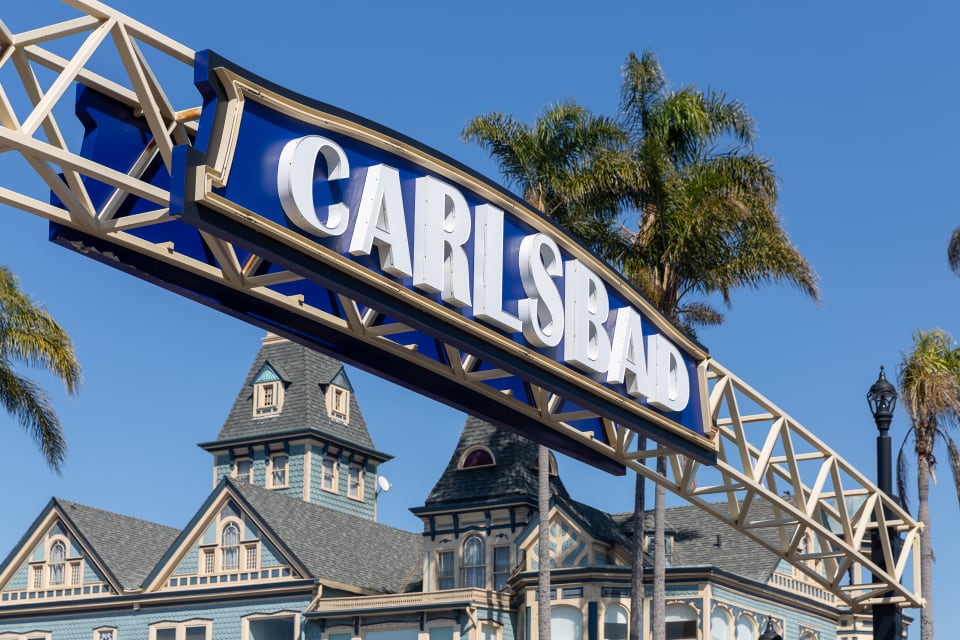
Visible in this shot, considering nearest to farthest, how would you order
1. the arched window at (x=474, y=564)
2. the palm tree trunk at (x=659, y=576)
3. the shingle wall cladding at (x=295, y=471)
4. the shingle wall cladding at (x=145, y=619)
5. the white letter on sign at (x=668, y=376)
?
the white letter on sign at (x=668, y=376), the palm tree trunk at (x=659, y=576), the arched window at (x=474, y=564), the shingle wall cladding at (x=145, y=619), the shingle wall cladding at (x=295, y=471)

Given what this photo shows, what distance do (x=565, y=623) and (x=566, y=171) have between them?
13.0 metres

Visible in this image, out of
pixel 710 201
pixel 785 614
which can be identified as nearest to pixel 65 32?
pixel 710 201

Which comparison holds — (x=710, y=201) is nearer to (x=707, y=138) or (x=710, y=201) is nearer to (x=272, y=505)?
(x=707, y=138)

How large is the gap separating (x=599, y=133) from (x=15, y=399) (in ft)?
50.9

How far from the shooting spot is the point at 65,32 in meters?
10.4

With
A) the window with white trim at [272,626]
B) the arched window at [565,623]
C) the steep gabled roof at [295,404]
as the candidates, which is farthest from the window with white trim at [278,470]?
the arched window at [565,623]

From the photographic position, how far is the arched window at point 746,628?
41031 millimetres

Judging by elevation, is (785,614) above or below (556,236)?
below

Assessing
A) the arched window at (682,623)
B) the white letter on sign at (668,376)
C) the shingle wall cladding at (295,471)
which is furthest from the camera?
the shingle wall cladding at (295,471)

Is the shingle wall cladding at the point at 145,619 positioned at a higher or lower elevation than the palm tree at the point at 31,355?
lower

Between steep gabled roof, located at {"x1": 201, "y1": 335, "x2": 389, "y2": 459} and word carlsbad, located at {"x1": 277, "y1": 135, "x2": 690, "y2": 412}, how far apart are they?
40205 millimetres

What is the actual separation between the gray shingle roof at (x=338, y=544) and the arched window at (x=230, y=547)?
1175mm

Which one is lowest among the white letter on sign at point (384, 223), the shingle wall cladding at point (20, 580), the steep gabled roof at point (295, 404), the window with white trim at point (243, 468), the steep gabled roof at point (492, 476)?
the shingle wall cladding at point (20, 580)

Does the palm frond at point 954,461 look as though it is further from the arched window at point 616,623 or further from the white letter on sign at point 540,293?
the white letter on sign at point 540,293
